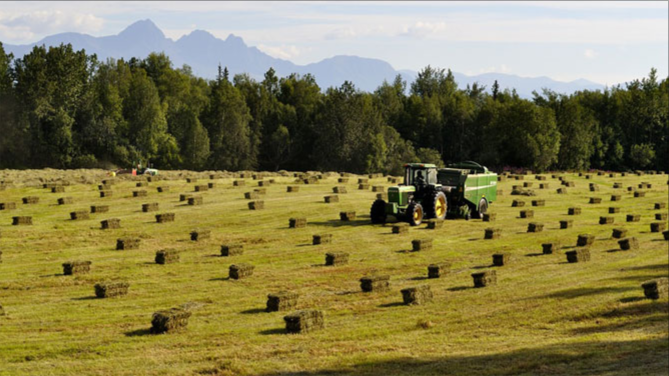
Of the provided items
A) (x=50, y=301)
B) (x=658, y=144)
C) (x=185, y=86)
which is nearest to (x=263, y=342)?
(x=50, y=301)

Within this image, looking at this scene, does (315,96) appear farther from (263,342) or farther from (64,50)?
(263,342)

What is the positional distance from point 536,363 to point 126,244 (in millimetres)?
20785

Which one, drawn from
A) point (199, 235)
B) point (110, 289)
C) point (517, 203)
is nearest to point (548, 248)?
point (199, 235)

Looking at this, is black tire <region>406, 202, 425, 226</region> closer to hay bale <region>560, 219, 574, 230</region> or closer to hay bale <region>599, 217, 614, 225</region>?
hay bale <region>560, 219, 574, 230</region>

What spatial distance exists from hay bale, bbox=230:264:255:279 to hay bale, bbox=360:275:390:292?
185 inches

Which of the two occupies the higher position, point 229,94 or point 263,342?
point 229,94

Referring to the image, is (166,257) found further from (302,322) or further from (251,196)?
(251,196)

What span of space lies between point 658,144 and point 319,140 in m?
60.3

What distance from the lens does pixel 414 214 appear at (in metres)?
38.3

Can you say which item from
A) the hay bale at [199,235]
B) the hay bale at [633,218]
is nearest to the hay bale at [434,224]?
the hay bale at [199,235]

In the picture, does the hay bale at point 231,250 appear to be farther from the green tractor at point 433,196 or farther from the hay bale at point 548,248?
the hay bale at point 548,248

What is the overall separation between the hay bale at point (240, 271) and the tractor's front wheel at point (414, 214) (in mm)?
13180

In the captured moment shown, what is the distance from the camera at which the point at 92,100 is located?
105 metres

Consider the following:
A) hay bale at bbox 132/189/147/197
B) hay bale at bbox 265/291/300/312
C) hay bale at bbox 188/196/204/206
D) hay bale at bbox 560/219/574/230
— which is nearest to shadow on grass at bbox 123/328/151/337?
hay bale at bbox 265/291/300/312
